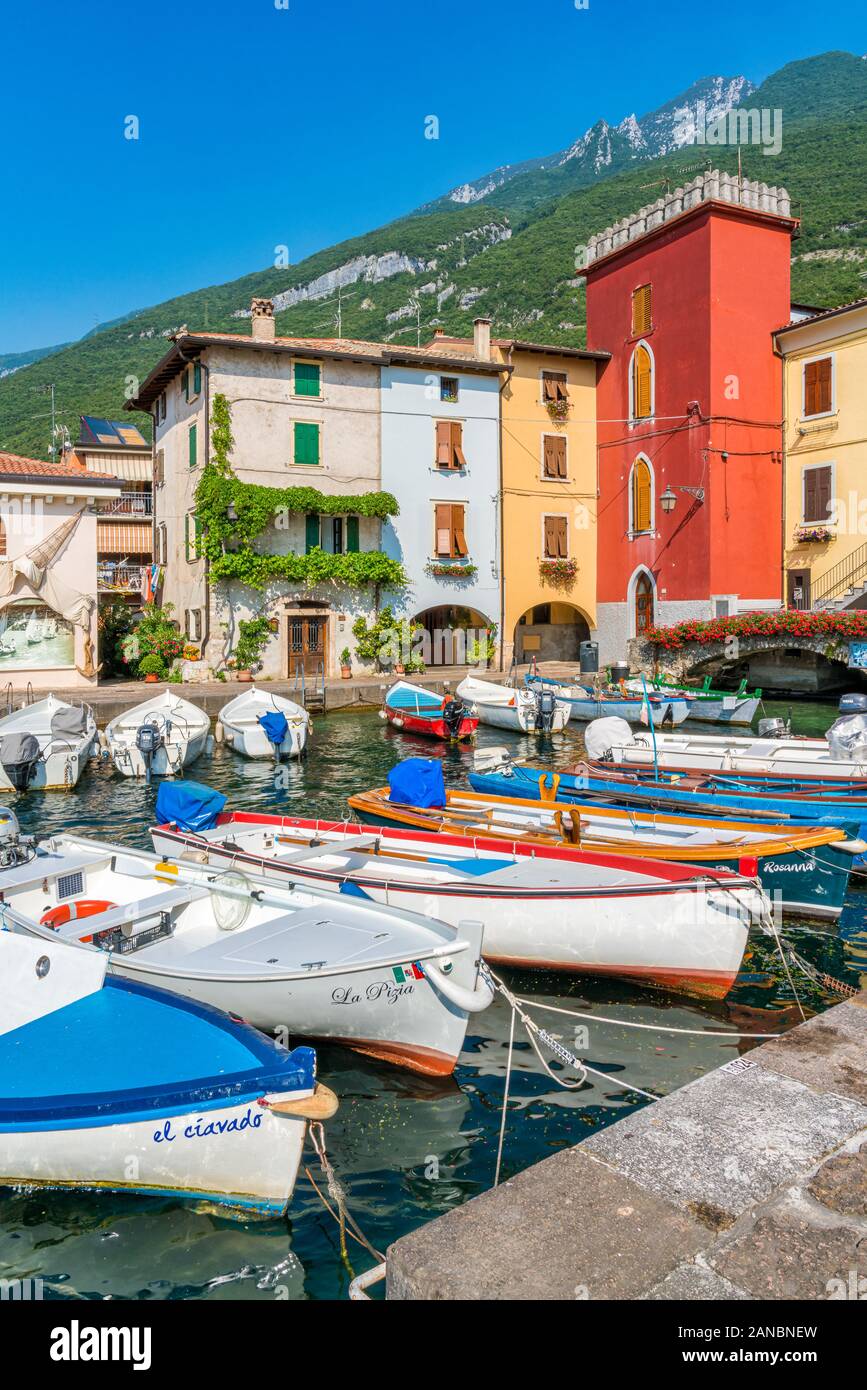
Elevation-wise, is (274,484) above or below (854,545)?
above

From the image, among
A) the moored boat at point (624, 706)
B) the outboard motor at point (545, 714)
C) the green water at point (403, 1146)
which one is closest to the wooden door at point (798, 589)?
the moored boat at point (624, 706)

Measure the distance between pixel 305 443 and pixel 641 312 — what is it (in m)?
12.4

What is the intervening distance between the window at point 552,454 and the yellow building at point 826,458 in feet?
25.7

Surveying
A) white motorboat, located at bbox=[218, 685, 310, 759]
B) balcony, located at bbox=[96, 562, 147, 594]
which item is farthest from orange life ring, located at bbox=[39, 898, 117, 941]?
balcony, located at bbox=[96, 562, 147, 594]

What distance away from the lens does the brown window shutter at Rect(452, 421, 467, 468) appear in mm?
32938

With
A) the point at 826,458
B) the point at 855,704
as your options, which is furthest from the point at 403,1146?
the point at 826,458

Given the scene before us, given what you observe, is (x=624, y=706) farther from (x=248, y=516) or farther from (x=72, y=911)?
(x=72, y=911)

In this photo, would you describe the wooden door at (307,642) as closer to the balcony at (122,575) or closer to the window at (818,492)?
the balcony at (122,575)

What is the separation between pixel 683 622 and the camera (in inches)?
1184

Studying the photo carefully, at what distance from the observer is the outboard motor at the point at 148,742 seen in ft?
63.1

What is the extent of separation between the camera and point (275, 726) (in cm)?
2083
